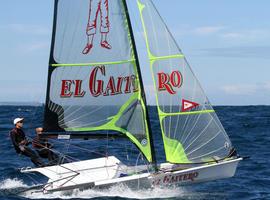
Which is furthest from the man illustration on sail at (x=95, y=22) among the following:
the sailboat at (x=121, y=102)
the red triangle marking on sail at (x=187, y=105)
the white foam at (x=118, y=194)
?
the white foam at (x=118, y=194)

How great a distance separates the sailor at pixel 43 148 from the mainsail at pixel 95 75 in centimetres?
39

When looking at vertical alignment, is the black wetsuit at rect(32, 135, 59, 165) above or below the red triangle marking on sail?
below

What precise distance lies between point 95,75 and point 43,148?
7.78 feet

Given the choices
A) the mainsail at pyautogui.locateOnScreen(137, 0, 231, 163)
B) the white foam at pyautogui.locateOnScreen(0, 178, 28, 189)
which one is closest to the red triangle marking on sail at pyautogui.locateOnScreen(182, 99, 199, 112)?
the mainsail at pyautogui.locateOnScreen(137, 0, 231, 163)

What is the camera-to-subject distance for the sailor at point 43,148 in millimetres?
15248

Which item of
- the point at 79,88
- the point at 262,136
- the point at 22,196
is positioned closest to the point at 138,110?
the point at 79,88

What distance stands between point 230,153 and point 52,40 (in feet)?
17.6

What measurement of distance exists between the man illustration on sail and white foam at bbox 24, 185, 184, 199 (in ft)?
11.6

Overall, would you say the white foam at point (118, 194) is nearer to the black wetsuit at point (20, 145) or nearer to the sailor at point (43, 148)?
the black wetsuit at point (20, 145)

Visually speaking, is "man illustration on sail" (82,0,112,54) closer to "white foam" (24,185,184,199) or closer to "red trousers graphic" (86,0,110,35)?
"red trousers graphic" (86,0,110,35)

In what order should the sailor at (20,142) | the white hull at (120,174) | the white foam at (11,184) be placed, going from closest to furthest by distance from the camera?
the white hull at (120,174), the sailor at (20,142), the white foam at (11,184)

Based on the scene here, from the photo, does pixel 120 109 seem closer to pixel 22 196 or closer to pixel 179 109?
pixel 179 109

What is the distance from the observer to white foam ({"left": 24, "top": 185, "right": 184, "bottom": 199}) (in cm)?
1396

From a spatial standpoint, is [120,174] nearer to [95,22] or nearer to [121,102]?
[121,102]
